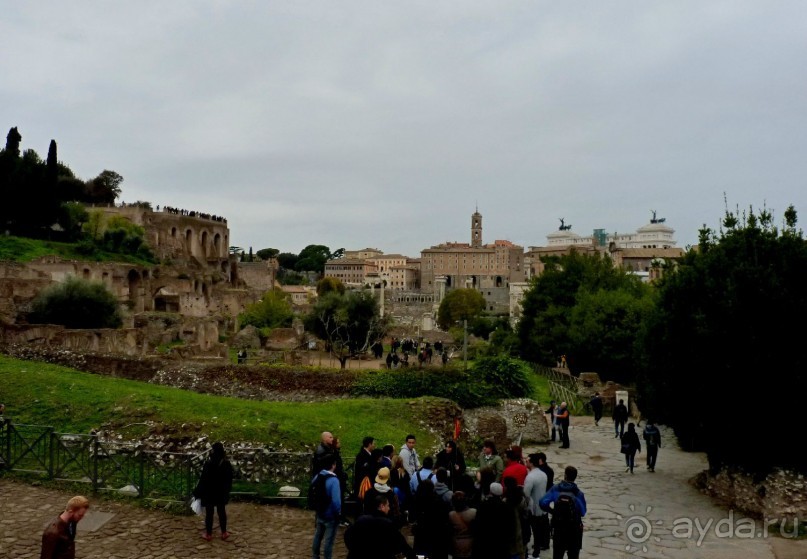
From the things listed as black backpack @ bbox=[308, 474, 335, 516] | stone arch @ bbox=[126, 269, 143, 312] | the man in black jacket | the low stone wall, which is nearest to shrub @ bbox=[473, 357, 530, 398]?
the low stone wall

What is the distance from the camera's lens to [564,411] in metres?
17.4

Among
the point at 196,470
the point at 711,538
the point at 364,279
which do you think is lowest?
the point at 711,538

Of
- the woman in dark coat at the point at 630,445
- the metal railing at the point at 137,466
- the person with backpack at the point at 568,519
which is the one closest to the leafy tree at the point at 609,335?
the woman in dark coat at the point at 630,445

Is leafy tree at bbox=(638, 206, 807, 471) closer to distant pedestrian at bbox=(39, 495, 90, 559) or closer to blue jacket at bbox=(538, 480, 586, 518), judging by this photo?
blue jacket at bbox=(538, 480, 586, 518)

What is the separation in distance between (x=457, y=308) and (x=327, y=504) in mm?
95433

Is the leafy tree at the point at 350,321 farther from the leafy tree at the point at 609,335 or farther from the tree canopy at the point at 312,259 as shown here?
the tree canopy at the point at 312,259

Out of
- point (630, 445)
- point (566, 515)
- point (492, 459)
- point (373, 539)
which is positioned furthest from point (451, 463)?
point (630, 445)

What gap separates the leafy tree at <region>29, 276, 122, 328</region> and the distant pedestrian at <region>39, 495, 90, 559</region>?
84.4 feet

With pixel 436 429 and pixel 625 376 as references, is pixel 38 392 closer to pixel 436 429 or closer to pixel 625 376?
pixel 436 429

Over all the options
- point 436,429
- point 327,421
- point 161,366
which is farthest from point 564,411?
point 161,366

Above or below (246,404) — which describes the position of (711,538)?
below

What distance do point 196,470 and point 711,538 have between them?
8.11 meters
